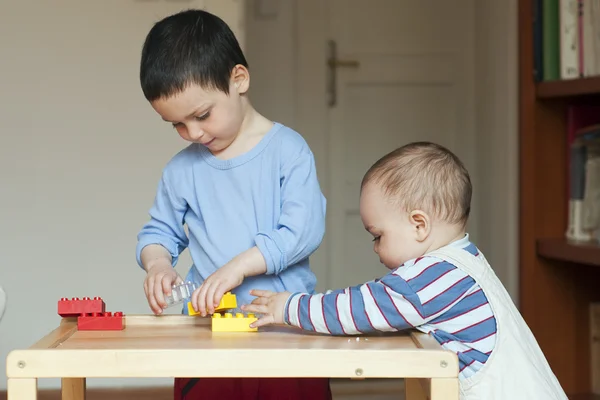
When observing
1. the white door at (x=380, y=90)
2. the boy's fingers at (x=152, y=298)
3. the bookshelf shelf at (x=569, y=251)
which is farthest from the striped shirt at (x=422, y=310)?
the white door at (x=380, y=90)

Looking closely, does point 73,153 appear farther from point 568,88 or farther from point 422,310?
point 422,310

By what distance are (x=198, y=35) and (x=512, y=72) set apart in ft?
4.74

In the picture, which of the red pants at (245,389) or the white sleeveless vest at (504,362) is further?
the red pants at (245,389)

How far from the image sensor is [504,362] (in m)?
0.96

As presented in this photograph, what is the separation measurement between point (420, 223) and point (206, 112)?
32 cm

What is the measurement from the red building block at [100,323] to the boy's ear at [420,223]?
14.9 inches

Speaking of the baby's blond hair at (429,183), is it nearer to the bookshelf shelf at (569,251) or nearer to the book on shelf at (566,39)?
the bookshelf shelf at (569,251)

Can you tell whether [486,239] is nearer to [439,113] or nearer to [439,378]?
[439,113]

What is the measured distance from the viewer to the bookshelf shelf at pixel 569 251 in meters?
1.89

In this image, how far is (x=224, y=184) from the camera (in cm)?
120

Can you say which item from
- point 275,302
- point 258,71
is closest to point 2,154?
point 258,71

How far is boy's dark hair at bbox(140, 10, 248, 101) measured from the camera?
1100 mm

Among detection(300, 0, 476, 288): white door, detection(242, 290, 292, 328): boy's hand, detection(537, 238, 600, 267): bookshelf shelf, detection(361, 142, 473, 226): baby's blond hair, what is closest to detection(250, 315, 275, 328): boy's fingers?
detection(242, 290, 292, 328): boy's hand

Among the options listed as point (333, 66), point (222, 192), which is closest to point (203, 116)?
point (222, 192)
